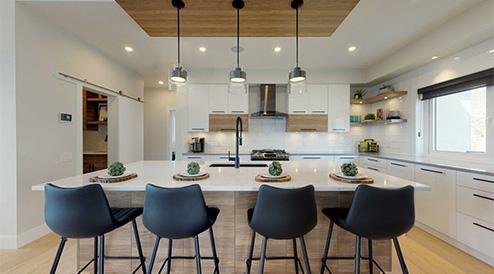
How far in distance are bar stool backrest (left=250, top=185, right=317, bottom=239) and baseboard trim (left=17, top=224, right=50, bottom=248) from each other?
279 cm

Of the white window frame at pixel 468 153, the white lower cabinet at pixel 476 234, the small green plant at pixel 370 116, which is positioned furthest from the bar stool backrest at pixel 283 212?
the small green plant at pixel 370 116

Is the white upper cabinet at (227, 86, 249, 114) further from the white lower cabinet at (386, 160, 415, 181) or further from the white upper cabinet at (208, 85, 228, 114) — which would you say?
the white lower cabinet at (386, 160, 415, 181)

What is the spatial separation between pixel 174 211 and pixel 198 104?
342 cm

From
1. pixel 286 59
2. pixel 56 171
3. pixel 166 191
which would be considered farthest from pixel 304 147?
pixel 56 171

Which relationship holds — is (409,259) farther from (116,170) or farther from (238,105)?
(238,105)

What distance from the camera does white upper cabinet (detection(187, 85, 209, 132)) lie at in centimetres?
455

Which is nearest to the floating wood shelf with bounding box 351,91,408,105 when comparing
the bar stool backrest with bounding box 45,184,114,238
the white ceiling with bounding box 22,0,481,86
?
the white ceiling with bounding box 22,0,481,86

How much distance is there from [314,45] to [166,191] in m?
3.08

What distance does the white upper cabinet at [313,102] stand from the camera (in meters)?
4.57

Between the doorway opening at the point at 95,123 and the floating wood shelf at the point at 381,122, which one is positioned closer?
the floating wood shelf at the point at 381,122

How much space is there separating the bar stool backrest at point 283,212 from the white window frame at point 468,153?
2643 millimetres

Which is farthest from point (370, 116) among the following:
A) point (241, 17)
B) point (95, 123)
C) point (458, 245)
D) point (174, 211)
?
point (95, 123)

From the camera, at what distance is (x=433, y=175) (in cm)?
268

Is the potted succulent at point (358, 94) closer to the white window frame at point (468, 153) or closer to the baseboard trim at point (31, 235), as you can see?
the white window frame at point (468, 153)
